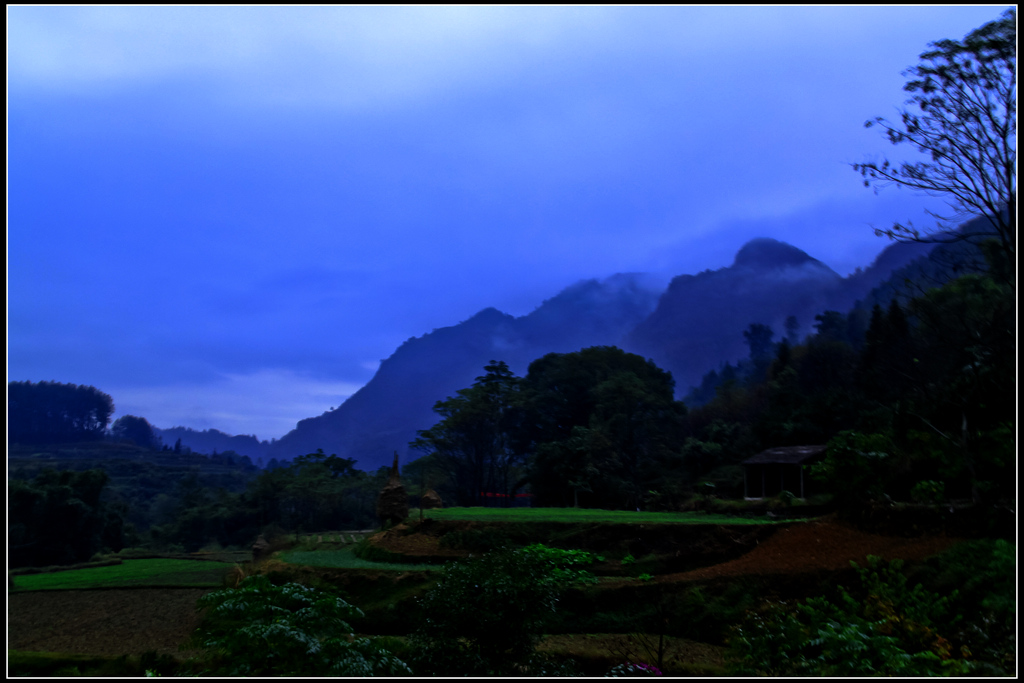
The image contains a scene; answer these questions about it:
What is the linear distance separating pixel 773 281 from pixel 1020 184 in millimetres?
173369

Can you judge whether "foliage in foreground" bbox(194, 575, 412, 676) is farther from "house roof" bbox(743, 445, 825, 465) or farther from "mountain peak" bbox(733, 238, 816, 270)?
"mountain peak" bbox(733, 238, 816, 270)

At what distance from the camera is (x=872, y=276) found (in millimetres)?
134125

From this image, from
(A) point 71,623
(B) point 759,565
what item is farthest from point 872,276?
(A) point 71,623

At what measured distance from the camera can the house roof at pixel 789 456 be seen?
82.0ft

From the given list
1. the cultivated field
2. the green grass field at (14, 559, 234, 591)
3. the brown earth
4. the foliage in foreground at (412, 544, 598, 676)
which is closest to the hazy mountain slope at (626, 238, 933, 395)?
the green grass field at (14, 559, 234, 591)

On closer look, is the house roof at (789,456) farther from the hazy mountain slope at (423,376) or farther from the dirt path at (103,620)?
the hazy mountain slope at (423,376)

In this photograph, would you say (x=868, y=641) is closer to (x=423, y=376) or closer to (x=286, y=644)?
(x=286, y=644)

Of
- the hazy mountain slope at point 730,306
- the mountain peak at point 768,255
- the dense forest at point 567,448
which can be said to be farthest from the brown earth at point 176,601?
the mountain peak at point 768,255

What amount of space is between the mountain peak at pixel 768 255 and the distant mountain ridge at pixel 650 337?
1.01 ft

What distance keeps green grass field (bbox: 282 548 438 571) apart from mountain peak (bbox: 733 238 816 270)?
174418mm

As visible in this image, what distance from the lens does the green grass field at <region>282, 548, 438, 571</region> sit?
16.1m

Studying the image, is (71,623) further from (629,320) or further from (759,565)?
(629,320)

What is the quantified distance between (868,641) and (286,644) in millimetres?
6657

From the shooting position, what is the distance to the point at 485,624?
658 centimetres
